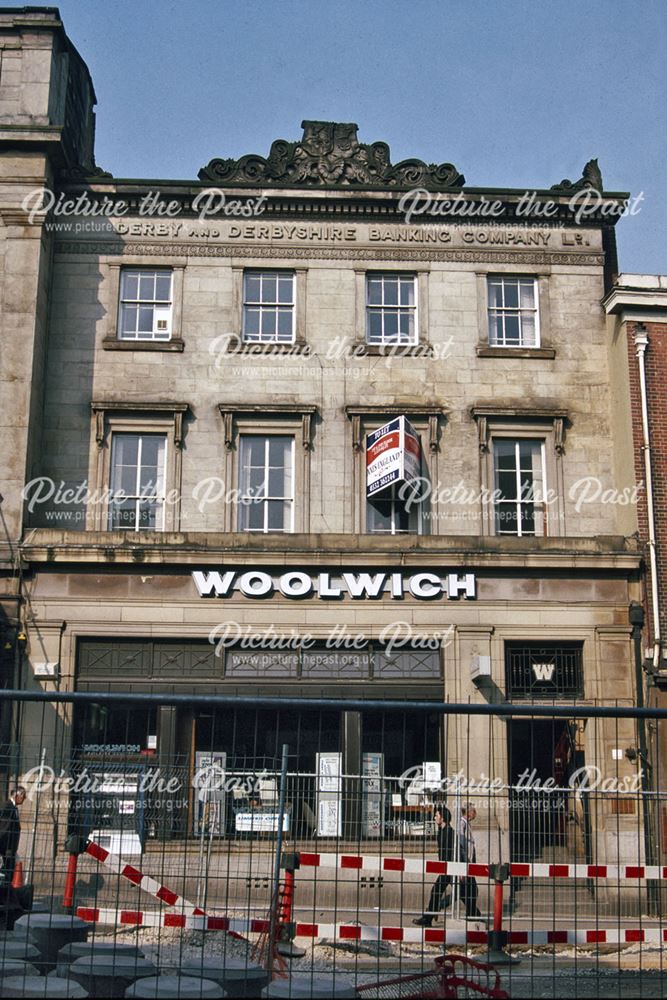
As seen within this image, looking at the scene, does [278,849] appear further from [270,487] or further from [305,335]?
[305,335]

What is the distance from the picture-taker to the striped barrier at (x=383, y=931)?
9984 millimetres

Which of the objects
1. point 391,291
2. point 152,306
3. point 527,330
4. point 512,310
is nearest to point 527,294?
point 512,310

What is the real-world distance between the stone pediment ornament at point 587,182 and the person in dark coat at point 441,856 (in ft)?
55.3

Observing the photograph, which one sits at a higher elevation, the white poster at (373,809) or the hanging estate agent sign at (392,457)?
the hanging estate agent sign at (392,457)

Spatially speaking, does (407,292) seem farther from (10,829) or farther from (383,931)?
(10,829)

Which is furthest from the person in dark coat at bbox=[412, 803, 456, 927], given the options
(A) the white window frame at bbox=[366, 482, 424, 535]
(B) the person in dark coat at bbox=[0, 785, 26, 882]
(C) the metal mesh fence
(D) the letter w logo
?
(A) the white window frame at bbox=[366, 482, 424, 535]

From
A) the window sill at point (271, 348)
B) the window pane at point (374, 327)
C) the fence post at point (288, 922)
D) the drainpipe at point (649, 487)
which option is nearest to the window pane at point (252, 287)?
the window sill at point (271, 348)

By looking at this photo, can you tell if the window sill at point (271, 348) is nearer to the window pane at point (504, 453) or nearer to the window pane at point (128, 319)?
the window pane at point (128, 319)

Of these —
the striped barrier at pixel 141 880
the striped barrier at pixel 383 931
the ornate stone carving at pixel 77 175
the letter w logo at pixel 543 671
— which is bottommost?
the striped barrier at pixel 383 931

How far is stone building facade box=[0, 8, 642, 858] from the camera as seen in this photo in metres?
21.7

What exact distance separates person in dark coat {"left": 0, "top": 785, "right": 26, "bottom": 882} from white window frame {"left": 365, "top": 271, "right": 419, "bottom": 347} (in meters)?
15.0

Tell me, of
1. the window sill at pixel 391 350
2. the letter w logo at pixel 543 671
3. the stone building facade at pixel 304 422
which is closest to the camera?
the stone building facade at pixel 304 422

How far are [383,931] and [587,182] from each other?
18.2 metres

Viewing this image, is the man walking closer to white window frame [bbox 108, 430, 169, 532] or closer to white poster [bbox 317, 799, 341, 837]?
white poster [bbox 317, 799, 341, 837]
